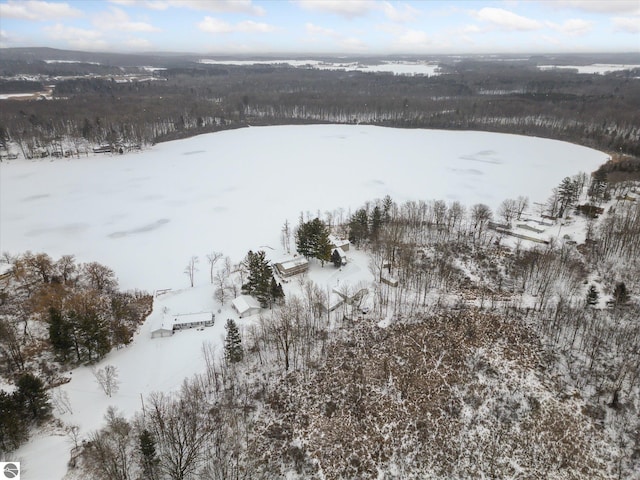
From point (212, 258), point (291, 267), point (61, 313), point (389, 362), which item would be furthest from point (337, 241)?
point (61, 313)

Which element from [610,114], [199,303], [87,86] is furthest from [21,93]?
[610,114]

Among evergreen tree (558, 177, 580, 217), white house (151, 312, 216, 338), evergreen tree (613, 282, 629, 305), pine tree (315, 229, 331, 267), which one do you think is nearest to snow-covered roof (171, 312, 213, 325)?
white house (151, 312, 216, 338)

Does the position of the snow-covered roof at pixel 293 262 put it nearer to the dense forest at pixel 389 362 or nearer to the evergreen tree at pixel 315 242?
the evergreen tree at pixel 315 242

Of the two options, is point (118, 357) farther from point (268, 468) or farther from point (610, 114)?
point (610, 114)

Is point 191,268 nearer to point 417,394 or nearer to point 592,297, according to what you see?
point 417,394

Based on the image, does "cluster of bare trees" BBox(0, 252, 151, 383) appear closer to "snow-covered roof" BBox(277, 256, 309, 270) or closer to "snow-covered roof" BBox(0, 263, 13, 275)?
"snow-covered roof" BBox(0, 263, 13, 275)

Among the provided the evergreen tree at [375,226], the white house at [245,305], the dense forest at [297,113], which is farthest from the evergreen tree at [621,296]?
the dense forest at [297,113]
